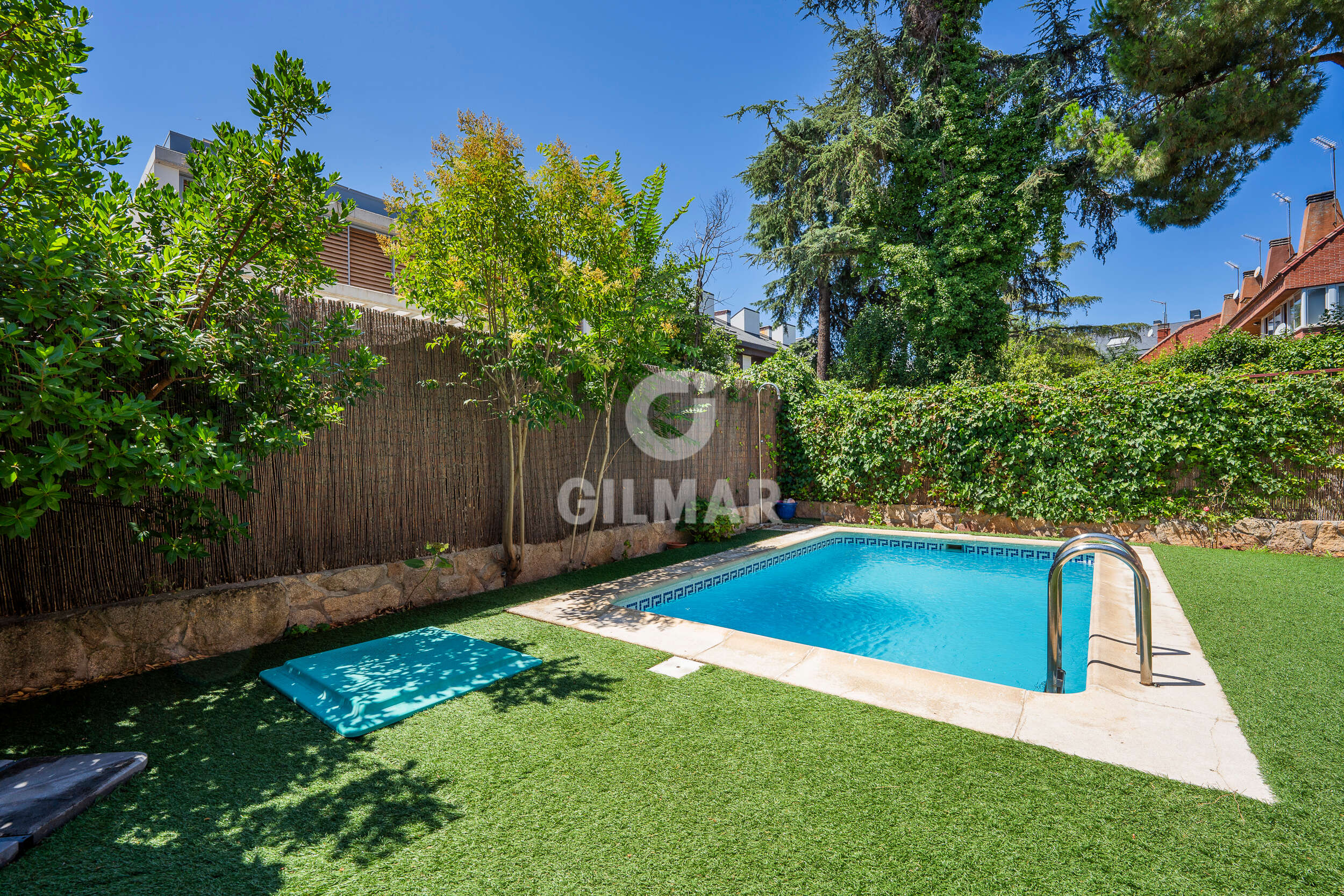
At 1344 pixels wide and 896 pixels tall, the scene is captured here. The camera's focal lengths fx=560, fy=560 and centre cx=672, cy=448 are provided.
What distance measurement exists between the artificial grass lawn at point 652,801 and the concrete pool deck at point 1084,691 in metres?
0.13

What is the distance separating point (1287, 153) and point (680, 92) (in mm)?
11618

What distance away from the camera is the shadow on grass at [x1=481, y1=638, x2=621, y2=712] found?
3.35 meters

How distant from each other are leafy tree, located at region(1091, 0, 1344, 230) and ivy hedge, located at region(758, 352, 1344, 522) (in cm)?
407

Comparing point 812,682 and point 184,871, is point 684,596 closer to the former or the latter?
point 812,682

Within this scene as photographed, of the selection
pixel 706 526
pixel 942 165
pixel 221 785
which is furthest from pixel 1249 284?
pixel 221 785

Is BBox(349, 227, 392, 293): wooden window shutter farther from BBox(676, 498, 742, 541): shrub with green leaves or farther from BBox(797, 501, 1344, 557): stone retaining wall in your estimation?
BBox(797, 501, 1344, 557): stone retaining wall

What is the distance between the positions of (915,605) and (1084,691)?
3.12 metres

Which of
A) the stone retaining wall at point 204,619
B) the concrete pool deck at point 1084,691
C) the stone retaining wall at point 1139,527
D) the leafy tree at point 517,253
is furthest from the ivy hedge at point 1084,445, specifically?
the stone retaining wall at point 204,619

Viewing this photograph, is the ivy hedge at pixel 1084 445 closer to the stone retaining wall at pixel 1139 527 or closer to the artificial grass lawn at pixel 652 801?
the stone retaining wall at pixel 1139 527

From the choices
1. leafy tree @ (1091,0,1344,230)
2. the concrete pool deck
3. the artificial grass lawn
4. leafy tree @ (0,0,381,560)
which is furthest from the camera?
leafy tree @ (1091,0,1344,230)

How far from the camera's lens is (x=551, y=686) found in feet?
11.6

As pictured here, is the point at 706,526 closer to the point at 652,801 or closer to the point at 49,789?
the point at 652,801

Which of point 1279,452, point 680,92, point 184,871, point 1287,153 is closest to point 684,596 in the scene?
point 184,871

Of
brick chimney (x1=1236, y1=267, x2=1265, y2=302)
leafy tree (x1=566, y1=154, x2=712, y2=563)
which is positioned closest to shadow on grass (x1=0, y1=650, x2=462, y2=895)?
leafy tree (x1=566, y1=154, x2=712, y2=563)
